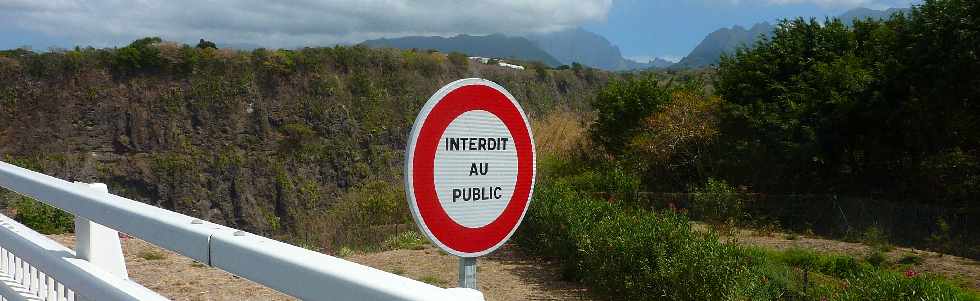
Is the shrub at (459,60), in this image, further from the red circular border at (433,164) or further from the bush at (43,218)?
the red circular border at (433,164)

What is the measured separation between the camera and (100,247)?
2.89m

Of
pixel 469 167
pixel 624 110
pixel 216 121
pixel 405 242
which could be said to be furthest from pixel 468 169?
pixel 216 121

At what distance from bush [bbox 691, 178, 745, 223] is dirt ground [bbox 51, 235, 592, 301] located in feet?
15.4

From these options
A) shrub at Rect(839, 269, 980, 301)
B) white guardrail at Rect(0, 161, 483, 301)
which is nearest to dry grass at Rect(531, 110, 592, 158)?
shrub at Rect(839, 269, 980, 301)

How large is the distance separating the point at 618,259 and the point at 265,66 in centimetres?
3468

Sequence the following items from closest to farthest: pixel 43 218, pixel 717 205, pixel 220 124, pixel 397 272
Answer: pixel 397 272, pixel 43 218, pixel 717 205, pixel 220 124

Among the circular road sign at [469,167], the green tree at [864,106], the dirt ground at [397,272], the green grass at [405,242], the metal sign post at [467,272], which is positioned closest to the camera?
the circular road sign at [469,167]

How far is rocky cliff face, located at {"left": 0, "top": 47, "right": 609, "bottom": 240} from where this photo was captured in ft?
102

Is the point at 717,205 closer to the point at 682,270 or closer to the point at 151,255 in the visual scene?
the point at 682,270

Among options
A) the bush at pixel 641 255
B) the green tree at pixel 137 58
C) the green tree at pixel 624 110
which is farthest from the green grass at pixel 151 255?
the green tree at pixel 137 58

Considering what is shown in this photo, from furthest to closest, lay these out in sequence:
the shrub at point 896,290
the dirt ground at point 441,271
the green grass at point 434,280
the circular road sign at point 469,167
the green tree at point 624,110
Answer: the green tree at point 624,110 < the green grass at point 434,280 < the dirt ground at point 441,271 < the shrub at point 896,290 < the circular road sign at point 469,167

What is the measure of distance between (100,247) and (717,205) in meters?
13.3

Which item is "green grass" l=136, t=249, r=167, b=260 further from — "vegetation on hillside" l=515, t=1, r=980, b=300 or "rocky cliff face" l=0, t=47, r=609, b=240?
"rocky cliff face" l=0, t=47, r=609, b=240

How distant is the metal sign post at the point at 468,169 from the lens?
2256 millimetres
